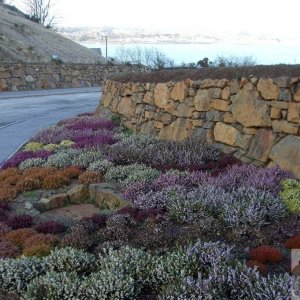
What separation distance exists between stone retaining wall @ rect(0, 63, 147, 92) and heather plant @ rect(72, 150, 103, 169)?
1998 cm

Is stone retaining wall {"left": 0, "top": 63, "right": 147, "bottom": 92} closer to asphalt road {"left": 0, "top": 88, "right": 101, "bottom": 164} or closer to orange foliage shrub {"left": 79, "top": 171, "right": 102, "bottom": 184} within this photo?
asphalt road {"left": 0, "top": 88, "right": 101, "bottom": 164}

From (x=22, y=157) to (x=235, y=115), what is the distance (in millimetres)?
4845

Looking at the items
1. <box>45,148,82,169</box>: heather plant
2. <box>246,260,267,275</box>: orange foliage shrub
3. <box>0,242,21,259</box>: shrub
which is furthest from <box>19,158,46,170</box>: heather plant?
<box>246,260,267,275</box>: orange foliage shrub

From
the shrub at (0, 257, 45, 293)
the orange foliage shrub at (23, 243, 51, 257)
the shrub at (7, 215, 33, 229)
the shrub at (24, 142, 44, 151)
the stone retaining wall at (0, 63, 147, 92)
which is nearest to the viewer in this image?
the shrub at (0, 257, 45, 293)

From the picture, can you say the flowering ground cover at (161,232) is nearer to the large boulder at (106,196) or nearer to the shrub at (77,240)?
the shrub at (77,240)

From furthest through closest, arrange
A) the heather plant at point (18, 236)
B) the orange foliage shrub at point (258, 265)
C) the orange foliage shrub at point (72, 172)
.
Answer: the orange foliage shrub at point (72, 172) < the heather plant at point (18, 236) < the orange foliage shrub at point (258, 265)

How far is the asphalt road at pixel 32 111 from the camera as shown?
1472cm

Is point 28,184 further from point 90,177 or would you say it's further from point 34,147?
point 34,147

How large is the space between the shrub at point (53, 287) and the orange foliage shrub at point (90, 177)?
12.3 feet

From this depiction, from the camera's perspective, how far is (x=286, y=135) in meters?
7.96

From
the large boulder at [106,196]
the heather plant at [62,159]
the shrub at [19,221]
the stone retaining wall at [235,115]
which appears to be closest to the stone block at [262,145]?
the stone retaining wall at [235,115]

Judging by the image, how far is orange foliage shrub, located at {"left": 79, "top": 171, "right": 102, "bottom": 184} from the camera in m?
8.44

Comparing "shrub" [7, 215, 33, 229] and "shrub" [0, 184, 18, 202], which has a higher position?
"shrub" [7, 215, 33, 229]

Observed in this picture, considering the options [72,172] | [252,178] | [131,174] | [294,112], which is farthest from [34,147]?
[294,112]
